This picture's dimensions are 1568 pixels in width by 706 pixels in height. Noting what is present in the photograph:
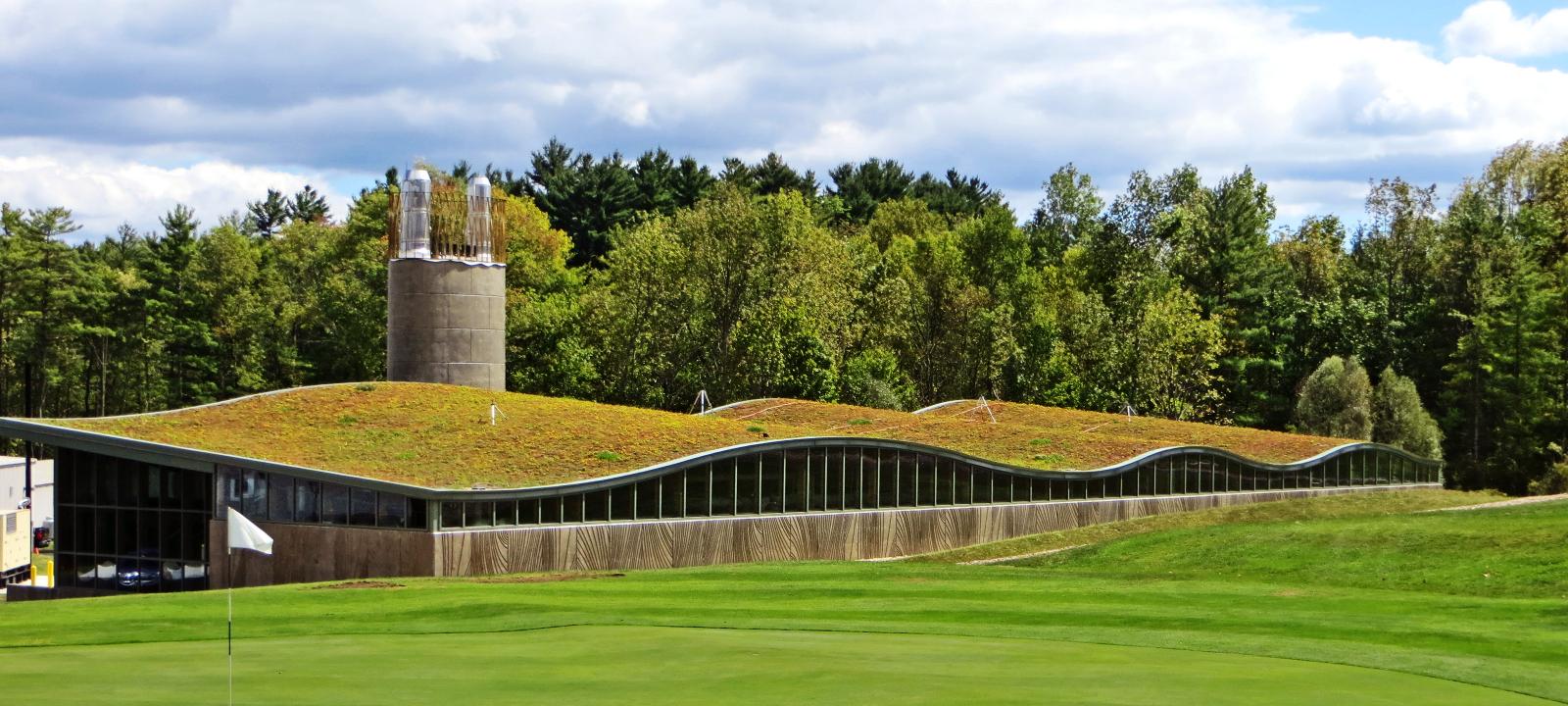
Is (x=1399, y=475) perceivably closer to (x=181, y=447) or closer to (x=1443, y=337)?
(x=1443, y=337)

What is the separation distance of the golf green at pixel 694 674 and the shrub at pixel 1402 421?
227 ft

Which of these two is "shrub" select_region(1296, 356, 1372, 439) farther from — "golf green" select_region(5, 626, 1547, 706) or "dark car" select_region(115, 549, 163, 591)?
"golf green" select_region(5, 626, 1547, 706)

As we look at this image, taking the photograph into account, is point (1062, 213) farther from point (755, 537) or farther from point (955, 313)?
point (755, 537)

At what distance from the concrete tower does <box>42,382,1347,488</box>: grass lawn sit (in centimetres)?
250

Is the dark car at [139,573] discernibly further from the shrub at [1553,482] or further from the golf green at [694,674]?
the shrub at [1553,482]

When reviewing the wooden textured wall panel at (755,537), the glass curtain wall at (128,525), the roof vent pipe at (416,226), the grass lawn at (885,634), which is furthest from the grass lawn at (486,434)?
the grass lawn at (885,634)

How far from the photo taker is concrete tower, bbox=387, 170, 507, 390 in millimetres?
56031

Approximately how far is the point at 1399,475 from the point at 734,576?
45.8 metres

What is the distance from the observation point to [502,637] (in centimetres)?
2402

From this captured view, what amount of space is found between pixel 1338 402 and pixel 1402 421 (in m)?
3.50

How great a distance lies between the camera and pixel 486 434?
47469mm

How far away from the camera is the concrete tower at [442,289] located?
56.0 meters

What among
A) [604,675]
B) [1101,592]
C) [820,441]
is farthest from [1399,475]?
[604,675]

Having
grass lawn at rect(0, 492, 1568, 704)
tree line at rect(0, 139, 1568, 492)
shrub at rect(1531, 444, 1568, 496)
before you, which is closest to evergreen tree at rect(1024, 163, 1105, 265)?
tree line at rect(0, 139, 1568, 492)
